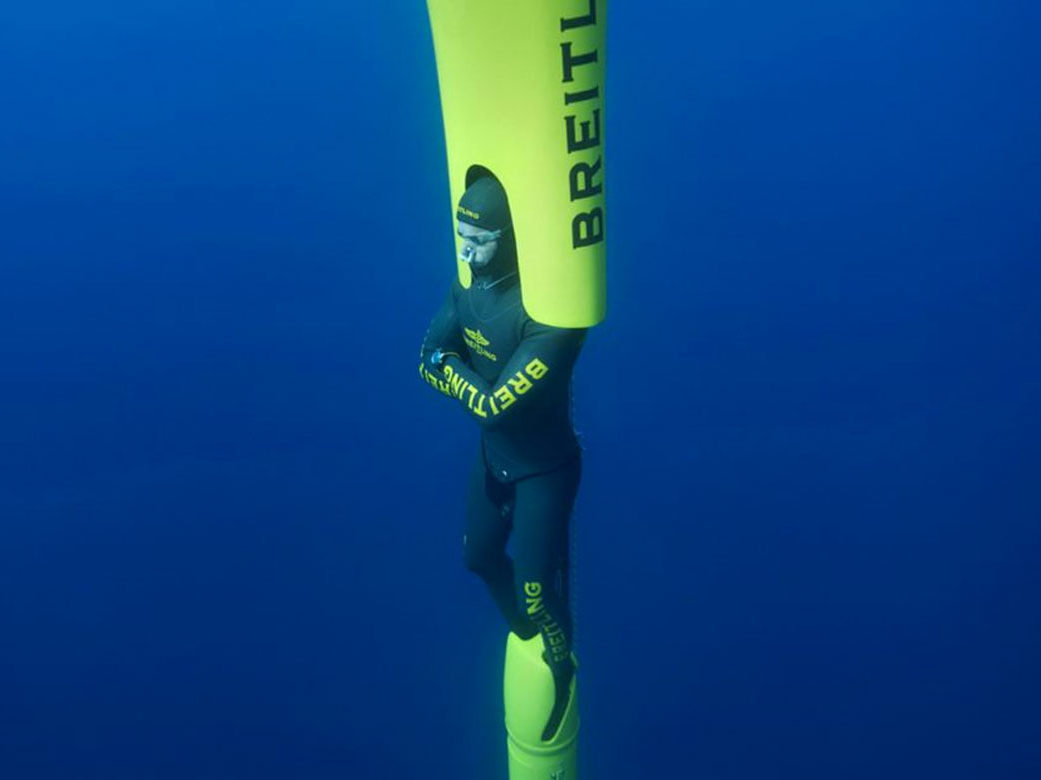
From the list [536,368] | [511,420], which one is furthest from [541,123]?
[511,420]

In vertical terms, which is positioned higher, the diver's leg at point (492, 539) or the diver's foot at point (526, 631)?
the diver's leg at point (492, 539)

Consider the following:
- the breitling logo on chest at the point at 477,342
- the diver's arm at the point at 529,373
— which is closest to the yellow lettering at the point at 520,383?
the diver's arm at the point at 529,373

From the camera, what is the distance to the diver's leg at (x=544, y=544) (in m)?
2.04

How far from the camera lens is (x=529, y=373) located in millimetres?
1849

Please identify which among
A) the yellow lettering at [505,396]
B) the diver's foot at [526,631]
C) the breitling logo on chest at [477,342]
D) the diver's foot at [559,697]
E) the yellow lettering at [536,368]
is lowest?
the diver's foot at [559,697]

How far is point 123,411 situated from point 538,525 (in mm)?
1137

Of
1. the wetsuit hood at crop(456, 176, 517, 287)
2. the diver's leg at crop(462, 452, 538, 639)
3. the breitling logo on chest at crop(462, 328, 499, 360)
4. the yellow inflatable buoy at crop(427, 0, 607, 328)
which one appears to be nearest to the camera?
the yellow inflatable buoy at crop(427, 0, 607, 328)

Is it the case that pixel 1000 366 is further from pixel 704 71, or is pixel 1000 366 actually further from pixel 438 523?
pixel 438 523

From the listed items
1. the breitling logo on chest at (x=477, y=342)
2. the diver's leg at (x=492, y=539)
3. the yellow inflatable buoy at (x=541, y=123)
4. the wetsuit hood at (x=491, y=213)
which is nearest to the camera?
the yellow inflatable buoy at (x=541, y=123)

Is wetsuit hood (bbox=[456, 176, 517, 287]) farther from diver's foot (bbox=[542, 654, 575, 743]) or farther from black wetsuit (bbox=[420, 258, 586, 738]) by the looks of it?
diver's foot (bbox=[542, 654, 575, 743])

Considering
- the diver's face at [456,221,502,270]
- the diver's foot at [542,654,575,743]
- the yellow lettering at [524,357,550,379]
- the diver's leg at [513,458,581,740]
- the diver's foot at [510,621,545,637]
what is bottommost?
the diver's foot at [542,654,575,743]

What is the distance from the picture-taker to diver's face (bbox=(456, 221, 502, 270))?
1.84m

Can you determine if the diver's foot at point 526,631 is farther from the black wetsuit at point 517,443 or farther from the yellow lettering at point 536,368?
the yellow lettering at point 536,368

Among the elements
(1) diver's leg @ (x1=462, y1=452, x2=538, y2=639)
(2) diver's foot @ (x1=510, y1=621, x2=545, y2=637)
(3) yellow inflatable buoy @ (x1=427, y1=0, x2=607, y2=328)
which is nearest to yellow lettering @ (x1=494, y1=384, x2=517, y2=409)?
(3) yellow inflatable buoy @ (x1=427, y1=0, x2=607, y2=328)
